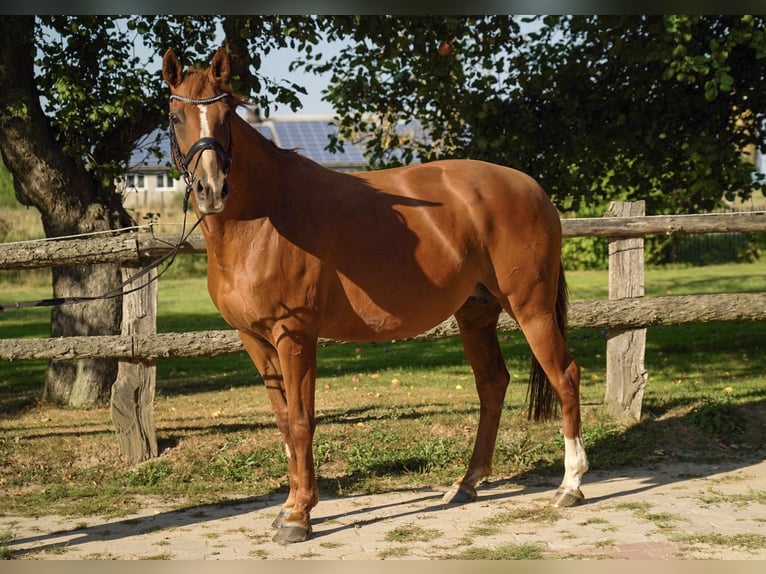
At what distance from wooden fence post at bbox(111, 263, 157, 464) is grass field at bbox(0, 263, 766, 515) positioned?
16cm

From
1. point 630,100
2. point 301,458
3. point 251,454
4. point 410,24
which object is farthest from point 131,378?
point 630,100

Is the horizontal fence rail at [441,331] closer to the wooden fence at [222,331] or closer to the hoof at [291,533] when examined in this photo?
the wooden fence at [222,331]

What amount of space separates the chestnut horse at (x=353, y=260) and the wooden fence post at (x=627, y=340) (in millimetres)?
1472

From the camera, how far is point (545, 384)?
615 centimetres

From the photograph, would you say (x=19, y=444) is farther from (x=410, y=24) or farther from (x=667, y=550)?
(x=410, y=24)

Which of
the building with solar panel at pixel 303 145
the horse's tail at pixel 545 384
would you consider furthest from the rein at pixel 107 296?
the building with solar panel at pixel 303 145

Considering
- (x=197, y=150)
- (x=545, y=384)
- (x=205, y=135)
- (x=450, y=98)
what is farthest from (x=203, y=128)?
(x=450, y=98)

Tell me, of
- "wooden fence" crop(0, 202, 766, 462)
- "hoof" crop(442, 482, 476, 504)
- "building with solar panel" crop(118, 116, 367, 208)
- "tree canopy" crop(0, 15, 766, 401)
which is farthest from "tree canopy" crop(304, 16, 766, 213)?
"building with solar panel" crop(118, 116, 367, 208)

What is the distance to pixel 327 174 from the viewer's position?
17.6ft

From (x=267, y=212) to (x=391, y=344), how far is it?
29.2 ft

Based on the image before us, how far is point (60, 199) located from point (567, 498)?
590cm

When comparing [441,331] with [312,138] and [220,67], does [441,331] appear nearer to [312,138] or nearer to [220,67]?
[220,67]

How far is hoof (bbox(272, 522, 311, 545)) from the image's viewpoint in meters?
4.93

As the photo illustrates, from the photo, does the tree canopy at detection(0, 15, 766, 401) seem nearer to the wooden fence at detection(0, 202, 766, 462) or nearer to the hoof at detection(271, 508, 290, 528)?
the wooden fence at detection(0, 202, 766, 462)
